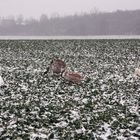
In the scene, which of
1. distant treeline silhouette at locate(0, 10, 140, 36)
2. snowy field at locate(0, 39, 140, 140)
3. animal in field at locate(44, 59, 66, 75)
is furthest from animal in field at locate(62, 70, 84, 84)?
distant treeline silhouette at locate(0, 10, 140, 36)

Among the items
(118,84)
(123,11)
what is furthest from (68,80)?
(123,11)

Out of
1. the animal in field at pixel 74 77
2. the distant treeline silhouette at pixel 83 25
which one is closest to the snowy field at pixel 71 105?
the animal in field at pixel 74 77

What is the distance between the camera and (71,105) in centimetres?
1298

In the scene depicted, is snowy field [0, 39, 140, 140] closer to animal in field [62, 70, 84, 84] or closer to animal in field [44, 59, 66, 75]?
animal in field [62, 70, 84, 84]

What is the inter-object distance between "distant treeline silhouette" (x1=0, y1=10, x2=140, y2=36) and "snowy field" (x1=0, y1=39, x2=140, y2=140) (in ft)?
276

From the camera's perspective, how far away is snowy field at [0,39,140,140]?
999 centimetres

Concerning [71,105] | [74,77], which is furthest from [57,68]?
[71,105]

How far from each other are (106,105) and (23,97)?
11.0 feet

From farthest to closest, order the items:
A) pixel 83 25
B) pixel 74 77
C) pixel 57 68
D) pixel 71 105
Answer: pixel 83 25
pixel 57 68
pixel 74 77
pixel 71 105

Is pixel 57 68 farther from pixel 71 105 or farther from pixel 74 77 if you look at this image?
pixel 71 105

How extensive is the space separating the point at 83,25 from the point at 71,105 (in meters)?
108

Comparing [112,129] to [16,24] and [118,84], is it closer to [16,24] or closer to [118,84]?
[118,84]

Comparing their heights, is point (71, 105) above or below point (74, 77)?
below

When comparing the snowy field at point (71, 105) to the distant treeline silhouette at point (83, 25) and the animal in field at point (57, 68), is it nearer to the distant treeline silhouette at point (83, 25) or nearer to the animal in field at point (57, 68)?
the animal in field at point (57, 68)
